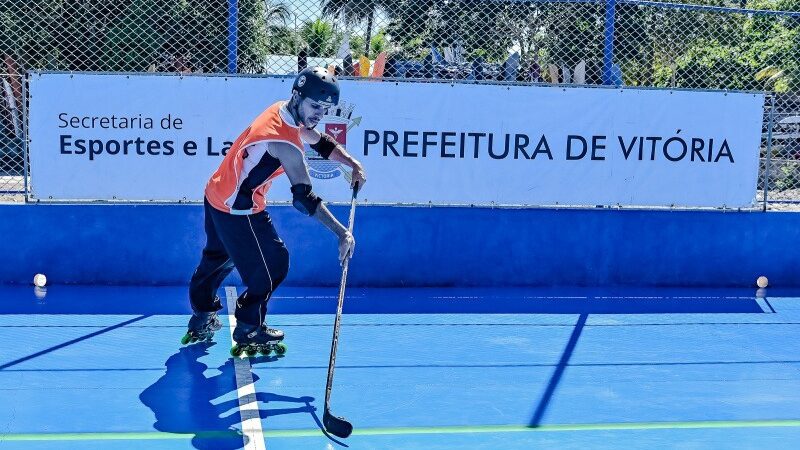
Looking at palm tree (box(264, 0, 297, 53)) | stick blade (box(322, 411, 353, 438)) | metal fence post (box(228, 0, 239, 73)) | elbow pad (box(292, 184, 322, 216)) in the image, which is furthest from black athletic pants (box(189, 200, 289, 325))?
palm tree (box(264, 0, 297, 53))

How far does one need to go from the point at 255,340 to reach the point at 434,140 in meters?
3.28

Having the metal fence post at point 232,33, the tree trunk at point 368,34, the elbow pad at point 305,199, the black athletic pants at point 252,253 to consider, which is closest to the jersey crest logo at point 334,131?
the metal fence post at point 232,33

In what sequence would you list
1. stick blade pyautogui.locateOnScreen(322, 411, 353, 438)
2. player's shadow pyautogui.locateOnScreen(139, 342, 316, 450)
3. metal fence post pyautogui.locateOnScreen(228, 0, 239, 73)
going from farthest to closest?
metal fence post pyautogui.locateOnScreen(228, 0, 239, 73) → player's shadow pyautogui.locateOnScreen(139, 342, 316, 450) → stick blade pyautogui.locateOnScreen(322, 411, 353, 438)

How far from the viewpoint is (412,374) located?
608 cm

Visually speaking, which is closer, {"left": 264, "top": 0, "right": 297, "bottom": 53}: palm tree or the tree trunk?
{"left": 264, "top": 0, "right": 297, "bottom": 53}: palm tree

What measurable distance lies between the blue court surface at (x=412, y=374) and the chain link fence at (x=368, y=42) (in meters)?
2.24

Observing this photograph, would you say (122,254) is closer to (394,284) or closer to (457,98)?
(394,284)

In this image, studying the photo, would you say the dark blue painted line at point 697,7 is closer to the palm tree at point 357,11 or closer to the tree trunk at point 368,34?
the tree trunk at point 368,34

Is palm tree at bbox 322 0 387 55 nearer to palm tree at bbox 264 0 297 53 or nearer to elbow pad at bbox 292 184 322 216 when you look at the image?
palm tree at bbox 264 0 297 53

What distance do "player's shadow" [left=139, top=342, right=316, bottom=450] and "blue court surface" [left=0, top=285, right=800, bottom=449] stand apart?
16 mm


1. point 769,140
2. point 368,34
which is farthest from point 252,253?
point 769,140

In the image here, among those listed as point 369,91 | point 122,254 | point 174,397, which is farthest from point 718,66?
point 174,397

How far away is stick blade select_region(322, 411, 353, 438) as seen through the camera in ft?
15.6

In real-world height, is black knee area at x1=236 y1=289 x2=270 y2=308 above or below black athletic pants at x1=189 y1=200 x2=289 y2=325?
below
